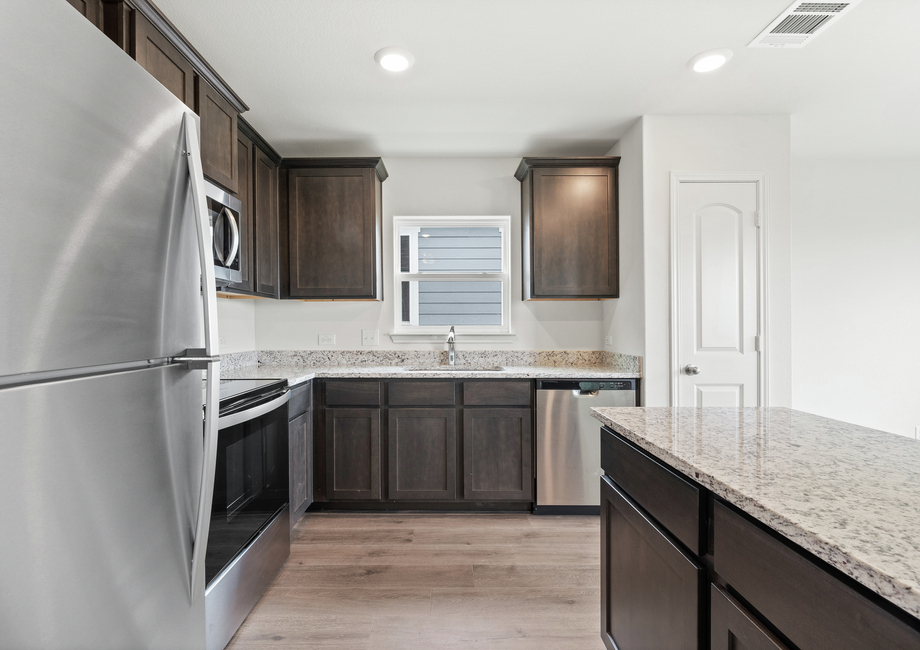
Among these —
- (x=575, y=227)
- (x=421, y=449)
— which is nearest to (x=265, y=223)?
(x=421, y=449)

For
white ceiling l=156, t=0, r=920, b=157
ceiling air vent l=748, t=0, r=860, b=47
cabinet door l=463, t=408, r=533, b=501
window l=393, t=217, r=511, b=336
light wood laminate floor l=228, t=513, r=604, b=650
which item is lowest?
light wood laminate floor l=228, t=513, r=604, b=650

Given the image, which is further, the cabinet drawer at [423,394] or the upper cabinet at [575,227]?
the upper cabinet at [575,227]

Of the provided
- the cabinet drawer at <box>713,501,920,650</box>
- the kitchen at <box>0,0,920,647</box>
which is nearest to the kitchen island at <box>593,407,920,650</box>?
the cabinet drawer at <box>713,501,920,650</box>

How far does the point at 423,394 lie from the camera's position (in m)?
2.95

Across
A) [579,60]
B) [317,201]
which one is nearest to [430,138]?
[317,201]

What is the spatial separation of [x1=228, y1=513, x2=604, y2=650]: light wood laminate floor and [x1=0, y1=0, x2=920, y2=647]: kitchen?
41 mm

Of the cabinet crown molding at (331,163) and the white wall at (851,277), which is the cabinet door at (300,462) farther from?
the white wall at (851,277)

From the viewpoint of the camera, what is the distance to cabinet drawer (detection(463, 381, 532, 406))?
9.64ft

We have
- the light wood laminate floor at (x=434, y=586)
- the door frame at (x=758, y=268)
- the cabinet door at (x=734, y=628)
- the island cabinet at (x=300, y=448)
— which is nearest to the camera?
the cabinet door at (x=734, y=628)

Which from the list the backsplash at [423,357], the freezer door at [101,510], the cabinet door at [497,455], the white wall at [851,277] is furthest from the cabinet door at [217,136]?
the white wall at [851,277]

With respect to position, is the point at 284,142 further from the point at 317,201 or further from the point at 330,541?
the point at 330,541

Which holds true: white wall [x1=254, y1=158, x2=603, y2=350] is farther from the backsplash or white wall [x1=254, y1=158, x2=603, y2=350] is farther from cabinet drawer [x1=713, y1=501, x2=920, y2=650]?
cabinet drawer [x1=713, y1=501, x2=920, y2=650]

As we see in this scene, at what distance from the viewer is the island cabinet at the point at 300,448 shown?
101 inches

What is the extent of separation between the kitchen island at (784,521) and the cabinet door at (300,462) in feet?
5.93
